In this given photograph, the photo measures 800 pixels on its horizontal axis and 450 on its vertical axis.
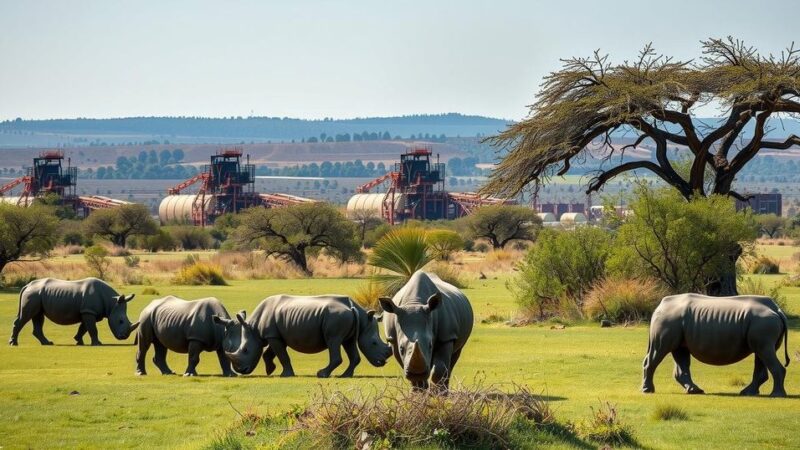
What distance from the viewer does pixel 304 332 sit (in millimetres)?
22750

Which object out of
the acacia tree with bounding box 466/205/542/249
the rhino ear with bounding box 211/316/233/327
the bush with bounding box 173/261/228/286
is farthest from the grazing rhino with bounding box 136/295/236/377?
the acacia tree with bounding box 466/205/542/249

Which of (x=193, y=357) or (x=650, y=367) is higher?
(x=650, y=367)

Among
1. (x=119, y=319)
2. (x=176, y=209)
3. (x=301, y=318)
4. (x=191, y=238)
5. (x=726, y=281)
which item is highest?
(x=301, y=318)

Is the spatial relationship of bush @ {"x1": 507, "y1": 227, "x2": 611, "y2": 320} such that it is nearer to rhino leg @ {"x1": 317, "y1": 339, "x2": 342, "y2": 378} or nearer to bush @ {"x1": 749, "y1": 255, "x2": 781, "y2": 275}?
rhino leg @ {"x1": 317, "y1": 339, "x2": 342, "y2": 378}

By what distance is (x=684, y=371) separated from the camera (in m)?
20.0

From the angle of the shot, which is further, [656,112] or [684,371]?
[656,112]

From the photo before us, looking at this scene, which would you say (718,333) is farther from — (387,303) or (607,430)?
(387,303)

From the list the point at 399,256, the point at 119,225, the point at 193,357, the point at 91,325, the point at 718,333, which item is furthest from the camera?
the point at 119,225

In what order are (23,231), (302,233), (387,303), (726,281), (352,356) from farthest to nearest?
(302,233) → (23,231) → (726,281) → (352,356) → (387,303)

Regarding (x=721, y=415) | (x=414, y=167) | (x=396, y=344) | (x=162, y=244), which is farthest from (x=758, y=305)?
(x=414, y=167)

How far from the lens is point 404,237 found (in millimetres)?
30250

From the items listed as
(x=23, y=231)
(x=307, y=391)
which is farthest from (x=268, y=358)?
(x=23, y=231)

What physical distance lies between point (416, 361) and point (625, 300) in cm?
1898

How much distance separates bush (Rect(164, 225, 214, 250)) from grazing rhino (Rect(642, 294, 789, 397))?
84.5 m
